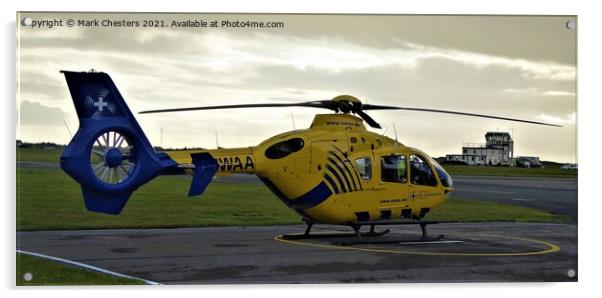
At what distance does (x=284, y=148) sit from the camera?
12594 millimetres

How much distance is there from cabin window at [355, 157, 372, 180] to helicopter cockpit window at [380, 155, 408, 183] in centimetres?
27

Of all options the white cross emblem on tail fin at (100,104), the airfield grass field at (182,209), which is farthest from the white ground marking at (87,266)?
the white cross emblem on tail fin at (100,104)

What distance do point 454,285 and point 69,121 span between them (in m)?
6.30

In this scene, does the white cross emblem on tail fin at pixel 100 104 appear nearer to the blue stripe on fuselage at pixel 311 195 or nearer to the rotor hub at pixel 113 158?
the rotor hub at pixel 113 158

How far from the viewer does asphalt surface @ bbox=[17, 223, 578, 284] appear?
35.8ft

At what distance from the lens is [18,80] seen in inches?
426

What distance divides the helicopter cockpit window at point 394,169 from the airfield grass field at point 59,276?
4.93 meters

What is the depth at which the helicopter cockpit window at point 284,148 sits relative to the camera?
12.5m

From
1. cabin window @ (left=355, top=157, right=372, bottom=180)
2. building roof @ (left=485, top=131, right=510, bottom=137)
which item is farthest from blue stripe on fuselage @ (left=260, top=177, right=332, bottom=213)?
building roof @ (left=485, top=131, right=510, bottom=137)

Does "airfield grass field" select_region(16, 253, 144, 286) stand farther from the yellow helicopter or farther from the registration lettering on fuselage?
the registration lettering on fuselage

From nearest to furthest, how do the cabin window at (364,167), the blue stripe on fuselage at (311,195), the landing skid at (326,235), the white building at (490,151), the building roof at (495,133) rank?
the blue stripe on fuselage at (311,195) < the cabin window at (364,167) < the building roof at (495,133) < the white building at (490,151) < the landing skid at (326,235)

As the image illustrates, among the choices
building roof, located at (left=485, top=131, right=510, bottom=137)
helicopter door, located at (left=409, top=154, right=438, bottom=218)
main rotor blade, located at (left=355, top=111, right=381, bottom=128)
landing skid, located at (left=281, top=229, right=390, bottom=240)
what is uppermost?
main rotor blade, located at (left=355, top=111, right=381, bottom=128)

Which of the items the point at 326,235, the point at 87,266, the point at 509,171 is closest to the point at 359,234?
the point at 326,235
